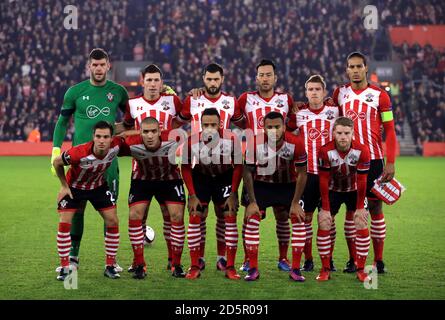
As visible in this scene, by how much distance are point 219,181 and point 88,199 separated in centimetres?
133

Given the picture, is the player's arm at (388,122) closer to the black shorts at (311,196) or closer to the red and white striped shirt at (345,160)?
the red and white striped shirt at (345,160)

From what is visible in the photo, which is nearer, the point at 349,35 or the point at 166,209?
the point at 166,209

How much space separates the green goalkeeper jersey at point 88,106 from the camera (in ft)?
27.9

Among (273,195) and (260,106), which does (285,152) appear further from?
(260,106)

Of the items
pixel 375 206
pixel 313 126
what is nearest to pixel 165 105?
pixel 313 126

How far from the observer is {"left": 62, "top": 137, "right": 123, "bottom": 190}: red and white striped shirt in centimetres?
777

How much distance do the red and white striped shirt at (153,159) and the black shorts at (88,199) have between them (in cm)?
36

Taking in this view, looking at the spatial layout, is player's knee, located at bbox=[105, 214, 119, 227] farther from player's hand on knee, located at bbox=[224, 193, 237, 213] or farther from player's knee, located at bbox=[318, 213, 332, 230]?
player's knee, located at bbox=[318, 213, 332, 230]

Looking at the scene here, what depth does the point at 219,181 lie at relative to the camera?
8156mm

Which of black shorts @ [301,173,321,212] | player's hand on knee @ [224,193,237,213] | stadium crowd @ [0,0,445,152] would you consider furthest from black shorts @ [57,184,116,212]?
stadium crowd @ [0,0,445,152]

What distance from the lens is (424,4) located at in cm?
3525
